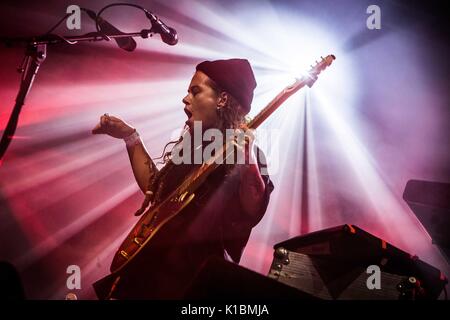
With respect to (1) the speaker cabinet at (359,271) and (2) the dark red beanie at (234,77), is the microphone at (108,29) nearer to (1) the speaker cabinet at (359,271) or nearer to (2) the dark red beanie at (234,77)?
(2) the dark red beanie at (234,77)

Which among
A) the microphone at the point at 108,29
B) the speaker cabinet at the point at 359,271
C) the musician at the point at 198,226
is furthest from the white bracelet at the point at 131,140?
the speaker cabinet at the point at 359,271

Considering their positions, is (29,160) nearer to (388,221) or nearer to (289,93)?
(289,93)

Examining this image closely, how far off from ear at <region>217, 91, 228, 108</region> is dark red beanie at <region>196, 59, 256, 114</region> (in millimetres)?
33

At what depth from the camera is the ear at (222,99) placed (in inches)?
93.0

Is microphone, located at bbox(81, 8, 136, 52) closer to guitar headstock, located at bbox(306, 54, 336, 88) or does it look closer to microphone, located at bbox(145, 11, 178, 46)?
microphone, located at bbox(145, 11, 178, 46)

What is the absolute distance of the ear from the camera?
2363 mm

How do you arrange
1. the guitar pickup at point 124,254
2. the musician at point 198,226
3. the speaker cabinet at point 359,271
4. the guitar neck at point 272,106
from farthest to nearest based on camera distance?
the guitar neck at point 272,106
the guitar pickup at point 124,254
the musician at point 198,226
the speaker cabinet at point 359,271

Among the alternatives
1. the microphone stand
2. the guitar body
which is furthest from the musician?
the microphone stand

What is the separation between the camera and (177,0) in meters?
3.49

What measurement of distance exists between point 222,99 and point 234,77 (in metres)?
0.17

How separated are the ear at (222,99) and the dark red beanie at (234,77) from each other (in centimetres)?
3
